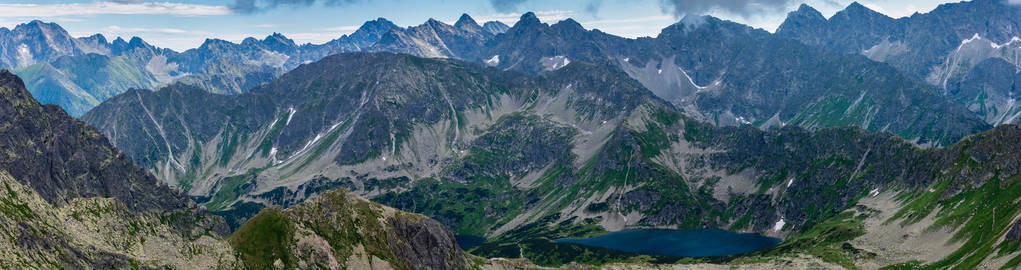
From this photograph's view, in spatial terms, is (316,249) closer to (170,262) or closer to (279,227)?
(279,227)

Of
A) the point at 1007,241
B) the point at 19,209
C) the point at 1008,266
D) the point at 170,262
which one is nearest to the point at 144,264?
the point at 170,262

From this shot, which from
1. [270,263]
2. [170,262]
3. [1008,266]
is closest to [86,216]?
[170,262]

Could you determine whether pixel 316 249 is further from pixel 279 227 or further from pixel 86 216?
pixel 86 216

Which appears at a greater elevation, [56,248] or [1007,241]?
[1007,241]

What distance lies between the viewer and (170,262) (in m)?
172

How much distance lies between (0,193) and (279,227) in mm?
67640

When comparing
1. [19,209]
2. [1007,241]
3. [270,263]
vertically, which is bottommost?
[270,263]

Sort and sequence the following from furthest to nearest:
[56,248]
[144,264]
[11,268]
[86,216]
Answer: [86,216]
[144,264]
[56,248]
[11,268]

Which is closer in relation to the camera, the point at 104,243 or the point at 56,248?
the point at 56,248

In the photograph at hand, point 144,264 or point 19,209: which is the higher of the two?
point 19,209

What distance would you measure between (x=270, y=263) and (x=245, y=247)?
9.45m

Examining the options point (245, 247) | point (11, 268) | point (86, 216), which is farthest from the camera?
point (245, 247)

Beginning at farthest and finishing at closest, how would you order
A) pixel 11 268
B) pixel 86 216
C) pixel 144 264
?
1. pixel 86 216
2. pixel 144 264
3. pixel 11 268

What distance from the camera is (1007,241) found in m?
196
